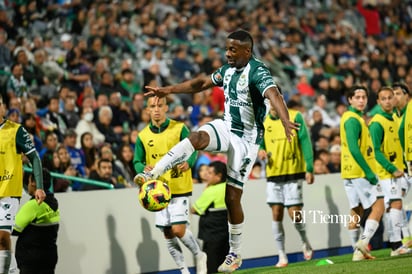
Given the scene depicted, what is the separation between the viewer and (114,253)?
469 inches

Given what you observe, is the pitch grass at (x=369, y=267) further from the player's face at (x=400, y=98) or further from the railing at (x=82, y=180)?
the railing at (x=82, y=180)

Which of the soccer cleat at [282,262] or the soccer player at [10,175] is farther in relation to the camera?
the soccer cleat at [282,262]

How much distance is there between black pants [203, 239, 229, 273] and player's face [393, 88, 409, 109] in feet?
11.0

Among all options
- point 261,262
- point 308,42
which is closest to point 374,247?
point 261,262

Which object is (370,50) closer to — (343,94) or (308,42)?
(308,42)

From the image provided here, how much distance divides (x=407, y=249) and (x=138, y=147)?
4.05 m

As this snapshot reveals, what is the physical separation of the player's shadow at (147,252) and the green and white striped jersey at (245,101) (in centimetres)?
315

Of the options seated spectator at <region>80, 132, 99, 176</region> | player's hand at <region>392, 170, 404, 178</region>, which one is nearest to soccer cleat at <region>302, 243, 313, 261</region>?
player's hand at <region>392, 170, 404, 178</region>

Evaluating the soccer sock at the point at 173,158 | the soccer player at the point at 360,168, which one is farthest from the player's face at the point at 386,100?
the soccer sock at the point at 173,158

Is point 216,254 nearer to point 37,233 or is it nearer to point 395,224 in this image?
point 395,224

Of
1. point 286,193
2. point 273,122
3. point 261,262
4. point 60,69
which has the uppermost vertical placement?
Result: point 60,69

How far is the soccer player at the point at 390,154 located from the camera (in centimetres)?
1202

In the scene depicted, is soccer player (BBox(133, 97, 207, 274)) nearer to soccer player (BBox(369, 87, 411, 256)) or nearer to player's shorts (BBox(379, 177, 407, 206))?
soccer player (BBox(369, 87, 411, 256))

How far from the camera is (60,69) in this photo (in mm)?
17672
